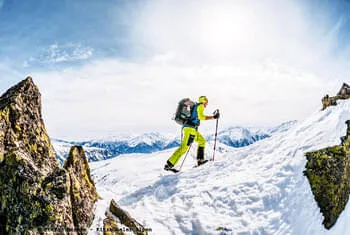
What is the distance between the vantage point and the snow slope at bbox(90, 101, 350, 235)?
11.0 m

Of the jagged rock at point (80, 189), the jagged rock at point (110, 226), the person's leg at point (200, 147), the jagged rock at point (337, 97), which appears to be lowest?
the jagged rock at point (110, 226)

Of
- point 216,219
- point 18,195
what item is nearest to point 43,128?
point 18,195

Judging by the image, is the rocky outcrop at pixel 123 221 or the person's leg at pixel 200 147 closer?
the rocky outcrop at pixel 123 221

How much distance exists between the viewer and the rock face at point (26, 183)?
7480 millimetres

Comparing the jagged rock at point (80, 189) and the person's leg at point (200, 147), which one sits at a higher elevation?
the person's leg at point (200, 147)

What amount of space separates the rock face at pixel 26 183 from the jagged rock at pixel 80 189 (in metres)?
0.15

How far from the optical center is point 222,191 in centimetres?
1284

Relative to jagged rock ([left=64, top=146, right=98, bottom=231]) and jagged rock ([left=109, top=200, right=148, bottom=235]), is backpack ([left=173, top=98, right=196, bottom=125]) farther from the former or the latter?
jagged rock ([left=109, top=200, right=148, bottom=235])

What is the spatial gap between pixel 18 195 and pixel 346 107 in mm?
15306

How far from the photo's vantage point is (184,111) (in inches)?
642

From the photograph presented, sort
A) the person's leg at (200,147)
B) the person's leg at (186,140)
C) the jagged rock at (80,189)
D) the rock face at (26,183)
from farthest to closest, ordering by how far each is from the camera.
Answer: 1. the person's leg at (200,147)
2. the person's leg at (186,140)
3. the jagged rock at (80,189)
4. the rock face at (26,183)

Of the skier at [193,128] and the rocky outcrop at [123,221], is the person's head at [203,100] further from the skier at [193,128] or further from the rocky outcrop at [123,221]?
the rocky outcrop at [123,221]

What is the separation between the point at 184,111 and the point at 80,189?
8.25m

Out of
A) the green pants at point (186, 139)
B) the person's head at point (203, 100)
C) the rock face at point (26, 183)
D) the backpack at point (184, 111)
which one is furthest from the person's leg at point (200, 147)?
the rock face at point (26, 183)
